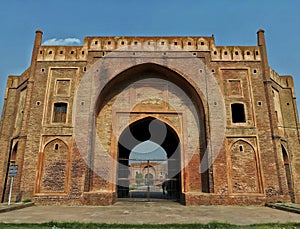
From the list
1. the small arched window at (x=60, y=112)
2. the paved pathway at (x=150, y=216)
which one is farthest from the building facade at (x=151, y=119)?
the paved pathway at (x=150, y=216)

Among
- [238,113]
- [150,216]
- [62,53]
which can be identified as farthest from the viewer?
[62,53]

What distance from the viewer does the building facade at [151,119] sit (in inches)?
478

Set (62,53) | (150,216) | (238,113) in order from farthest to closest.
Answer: (62,53), (238,113), (150,216)

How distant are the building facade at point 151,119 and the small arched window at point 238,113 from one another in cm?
6

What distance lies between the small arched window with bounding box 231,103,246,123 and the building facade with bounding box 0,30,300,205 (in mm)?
65

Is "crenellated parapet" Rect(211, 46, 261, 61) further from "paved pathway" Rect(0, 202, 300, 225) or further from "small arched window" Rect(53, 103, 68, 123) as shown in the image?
"small arched window" Rect(53, 103, 68, 123)

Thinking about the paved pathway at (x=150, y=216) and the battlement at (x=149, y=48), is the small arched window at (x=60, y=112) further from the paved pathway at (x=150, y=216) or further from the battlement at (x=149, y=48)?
the paved pathway at (x=150, y=216)

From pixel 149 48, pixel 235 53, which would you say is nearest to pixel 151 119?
pixel 149 48

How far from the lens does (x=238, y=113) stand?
45.2 ft

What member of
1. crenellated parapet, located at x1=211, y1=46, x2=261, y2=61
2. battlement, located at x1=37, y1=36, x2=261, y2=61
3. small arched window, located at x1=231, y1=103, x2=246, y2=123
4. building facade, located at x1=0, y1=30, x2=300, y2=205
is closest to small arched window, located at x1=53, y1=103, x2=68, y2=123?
building facade, located at x1=0, y1=30, x2=300, y2=205

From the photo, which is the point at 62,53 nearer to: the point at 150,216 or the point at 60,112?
the point at 60,112

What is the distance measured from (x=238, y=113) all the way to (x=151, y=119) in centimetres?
494

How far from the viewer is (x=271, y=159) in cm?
1238

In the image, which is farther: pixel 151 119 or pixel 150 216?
pixel 151 119
